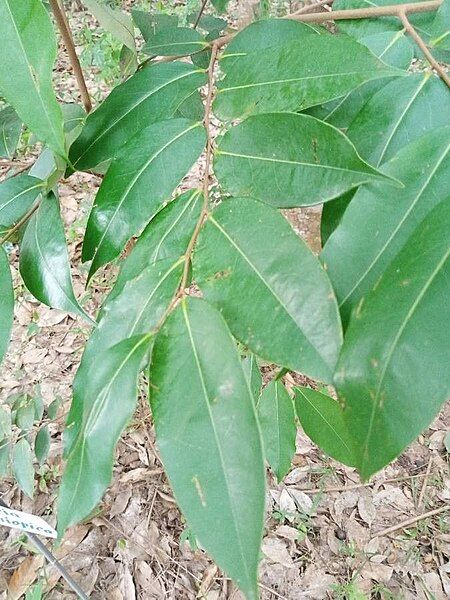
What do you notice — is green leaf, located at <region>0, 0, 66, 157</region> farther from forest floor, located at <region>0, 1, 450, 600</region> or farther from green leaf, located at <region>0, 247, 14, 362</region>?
forest floor, located at <region>0, 1, 450, 600</region>

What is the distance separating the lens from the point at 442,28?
49 centimetres

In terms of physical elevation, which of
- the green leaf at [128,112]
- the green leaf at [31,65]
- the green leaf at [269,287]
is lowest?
the green leaf at [269,287]

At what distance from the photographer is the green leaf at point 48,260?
0.52 m

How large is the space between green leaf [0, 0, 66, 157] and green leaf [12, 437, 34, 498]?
710 millimetres

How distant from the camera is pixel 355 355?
0.32 metres

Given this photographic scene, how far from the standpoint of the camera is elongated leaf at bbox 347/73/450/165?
46 centimetres

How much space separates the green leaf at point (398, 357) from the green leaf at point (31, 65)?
254 mm

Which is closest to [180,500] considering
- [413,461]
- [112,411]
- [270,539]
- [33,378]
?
[112,411]

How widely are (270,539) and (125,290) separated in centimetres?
105

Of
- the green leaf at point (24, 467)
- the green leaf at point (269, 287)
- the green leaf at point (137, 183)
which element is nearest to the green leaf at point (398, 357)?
the green leaf at point (269, 287)

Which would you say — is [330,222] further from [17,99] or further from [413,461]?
[413,461]

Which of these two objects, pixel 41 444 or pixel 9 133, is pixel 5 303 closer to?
pixel 9 133

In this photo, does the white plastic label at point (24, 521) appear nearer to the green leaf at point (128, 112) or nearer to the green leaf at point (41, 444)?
the green leaf at point (41, 444)

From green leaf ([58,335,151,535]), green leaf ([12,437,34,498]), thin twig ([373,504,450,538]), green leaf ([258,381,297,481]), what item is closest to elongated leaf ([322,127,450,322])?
green leaf ([58,335,151,535])
